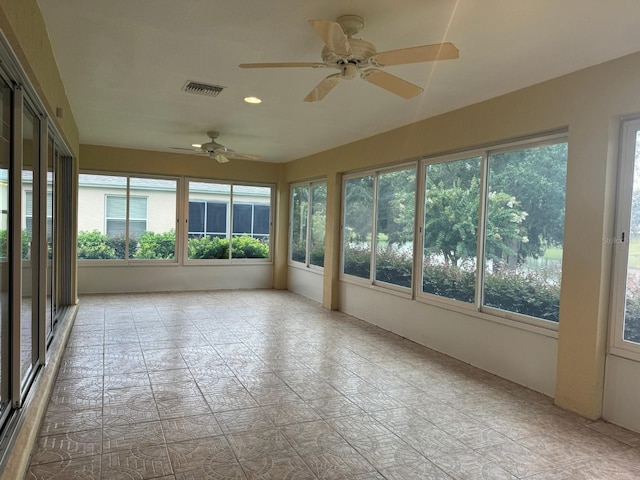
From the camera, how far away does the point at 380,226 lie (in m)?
5.92

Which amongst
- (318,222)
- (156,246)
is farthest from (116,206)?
(318,222)

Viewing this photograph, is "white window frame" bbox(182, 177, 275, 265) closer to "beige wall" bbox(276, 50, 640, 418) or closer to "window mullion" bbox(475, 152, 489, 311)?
"window mullion" bbox(475, 152, 489, 311)

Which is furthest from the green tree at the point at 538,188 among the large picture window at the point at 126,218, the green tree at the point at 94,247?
the green tree at the point at 94,247

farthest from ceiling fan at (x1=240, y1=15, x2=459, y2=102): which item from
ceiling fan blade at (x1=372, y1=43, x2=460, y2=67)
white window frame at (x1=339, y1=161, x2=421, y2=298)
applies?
white window frame at (x1=339, y1=161, x2=421, y2=298)

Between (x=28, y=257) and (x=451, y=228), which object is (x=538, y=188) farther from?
(x=28, y=257)

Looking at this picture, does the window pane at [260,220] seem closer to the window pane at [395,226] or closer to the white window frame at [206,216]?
the white window frame at [206,216]

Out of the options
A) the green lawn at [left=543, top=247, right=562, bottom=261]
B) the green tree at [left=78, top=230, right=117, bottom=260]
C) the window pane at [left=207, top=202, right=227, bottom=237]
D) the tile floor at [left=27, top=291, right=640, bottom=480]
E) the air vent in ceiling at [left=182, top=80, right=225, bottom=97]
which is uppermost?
the air vent in ceiling at [left=182, top=80, right=225, bottom=97]

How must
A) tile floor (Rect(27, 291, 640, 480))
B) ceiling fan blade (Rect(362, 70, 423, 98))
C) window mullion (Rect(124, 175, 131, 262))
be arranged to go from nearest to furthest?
tile floor (Rect(27, 291, 640, 480)), ceiling fan blade (Rect(362, 70, 423, 98)), window mullion (Rect(124, 175, 131, 262))

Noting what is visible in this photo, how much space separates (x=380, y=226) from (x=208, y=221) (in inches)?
148

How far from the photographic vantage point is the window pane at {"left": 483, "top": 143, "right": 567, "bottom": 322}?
3.62m

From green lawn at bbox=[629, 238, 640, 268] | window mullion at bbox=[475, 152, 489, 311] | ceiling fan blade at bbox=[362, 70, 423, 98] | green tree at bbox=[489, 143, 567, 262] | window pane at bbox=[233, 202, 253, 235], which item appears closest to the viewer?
ceiling fan blade at bbox=[362, 70, 423, 98]

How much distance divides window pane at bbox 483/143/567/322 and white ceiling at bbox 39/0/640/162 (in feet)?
2.23

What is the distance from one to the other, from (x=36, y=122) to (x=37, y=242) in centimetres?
85

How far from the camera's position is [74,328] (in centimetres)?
509
